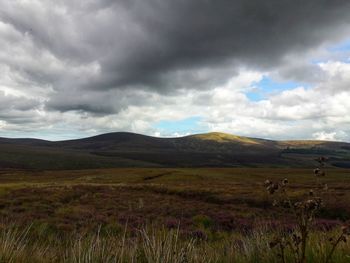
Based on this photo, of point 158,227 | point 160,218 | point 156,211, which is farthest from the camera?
point 156,211

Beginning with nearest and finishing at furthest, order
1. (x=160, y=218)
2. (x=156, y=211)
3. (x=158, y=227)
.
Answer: (x=158, y=227) < (x=160, y=218) < (x=156, y=211)

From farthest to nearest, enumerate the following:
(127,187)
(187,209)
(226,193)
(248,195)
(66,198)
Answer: (127,187)
(226,193)
(248,195)
(66,198)
(187,209)

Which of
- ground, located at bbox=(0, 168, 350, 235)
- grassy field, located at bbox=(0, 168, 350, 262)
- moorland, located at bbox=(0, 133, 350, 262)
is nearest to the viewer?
moorland, located at bbox=(0, 133, 350, 262)

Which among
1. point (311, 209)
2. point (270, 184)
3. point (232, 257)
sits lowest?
point (232, 257)

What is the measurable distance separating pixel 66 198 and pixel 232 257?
129 ft

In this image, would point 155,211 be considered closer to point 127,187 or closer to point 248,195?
point 248,195

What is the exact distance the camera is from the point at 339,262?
183 inches

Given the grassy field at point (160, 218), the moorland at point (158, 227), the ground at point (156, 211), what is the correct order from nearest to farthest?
the moorland at point (158, 227) < the grassy field at point (160, 218) < the ground at point (156, 211)

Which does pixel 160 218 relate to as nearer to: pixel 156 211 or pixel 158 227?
pixel 156 211

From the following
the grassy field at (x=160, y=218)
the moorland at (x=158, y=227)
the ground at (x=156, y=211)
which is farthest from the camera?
the ground at (x=156, y=211)

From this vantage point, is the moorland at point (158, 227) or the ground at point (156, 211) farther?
the ground at point (156, 211)

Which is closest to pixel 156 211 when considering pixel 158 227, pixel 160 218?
pixel 160 218

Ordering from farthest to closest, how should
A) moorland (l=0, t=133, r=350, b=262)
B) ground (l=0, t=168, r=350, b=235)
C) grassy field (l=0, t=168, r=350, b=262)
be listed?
ground (l=0, t=168, r=350, b=235) < grassy field (l=0, t=168, r=350, b=262) < moorland (l=0, t=133, r=350, b=262)

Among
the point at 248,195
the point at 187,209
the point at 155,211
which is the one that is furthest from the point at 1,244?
the point at 248,195
